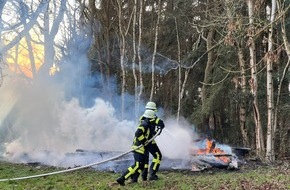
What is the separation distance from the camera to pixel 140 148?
9.39 metres

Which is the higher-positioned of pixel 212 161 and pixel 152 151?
pixel 152 151

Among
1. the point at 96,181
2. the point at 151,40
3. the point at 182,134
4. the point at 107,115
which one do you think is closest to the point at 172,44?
the point at 151,40

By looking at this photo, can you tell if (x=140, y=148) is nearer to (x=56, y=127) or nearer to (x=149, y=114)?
(x=149, y=114)

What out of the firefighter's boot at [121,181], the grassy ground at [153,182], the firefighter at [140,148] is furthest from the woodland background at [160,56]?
the firefighter's boot at [121,181]

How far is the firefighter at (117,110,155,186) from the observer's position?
30.2 feet

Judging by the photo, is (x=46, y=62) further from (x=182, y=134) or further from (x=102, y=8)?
(x=182, y=134)

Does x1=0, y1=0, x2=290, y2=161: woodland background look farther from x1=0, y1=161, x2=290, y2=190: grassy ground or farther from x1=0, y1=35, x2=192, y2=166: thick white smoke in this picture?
x1=0, y1=161, x2=290, y2=190: grassy ground

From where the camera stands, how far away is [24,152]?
1650cm

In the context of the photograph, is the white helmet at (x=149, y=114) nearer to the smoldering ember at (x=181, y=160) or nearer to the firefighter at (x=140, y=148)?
the firefighter at (x=140, y=148)

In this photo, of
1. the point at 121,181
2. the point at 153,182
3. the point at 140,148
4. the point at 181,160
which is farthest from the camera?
the point at 181,160

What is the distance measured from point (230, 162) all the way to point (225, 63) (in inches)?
355

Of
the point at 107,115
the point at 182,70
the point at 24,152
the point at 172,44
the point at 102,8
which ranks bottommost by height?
the point at 24,152

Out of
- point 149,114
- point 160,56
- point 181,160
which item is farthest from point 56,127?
point 149,114

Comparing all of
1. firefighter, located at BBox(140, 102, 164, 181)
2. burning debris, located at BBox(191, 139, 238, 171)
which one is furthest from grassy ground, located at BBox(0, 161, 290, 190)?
burning debris, located at BBox(191, 139, 238, 171)
